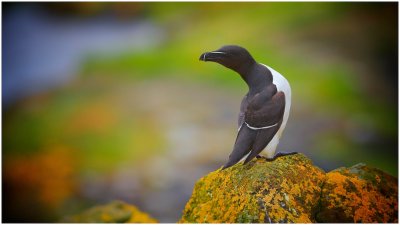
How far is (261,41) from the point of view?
3580mm

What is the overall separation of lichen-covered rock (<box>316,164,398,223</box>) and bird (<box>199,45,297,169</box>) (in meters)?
0.38

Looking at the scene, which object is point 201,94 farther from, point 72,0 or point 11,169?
point 11,169

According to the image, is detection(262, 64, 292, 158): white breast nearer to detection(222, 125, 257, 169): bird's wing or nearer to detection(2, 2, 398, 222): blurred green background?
detection(222, 125, 257, 169): bird's wing

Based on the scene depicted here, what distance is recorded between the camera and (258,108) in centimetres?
297

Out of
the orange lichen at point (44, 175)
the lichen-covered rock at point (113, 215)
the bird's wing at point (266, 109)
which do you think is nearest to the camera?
the bird's wing at point (266, 109)

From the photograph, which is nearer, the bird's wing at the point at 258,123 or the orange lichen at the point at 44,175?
the bird's wing at the point at 258,123

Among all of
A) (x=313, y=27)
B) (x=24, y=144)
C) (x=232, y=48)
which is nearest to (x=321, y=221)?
(x=232, y=48)

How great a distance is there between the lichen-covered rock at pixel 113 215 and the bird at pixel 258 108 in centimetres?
88

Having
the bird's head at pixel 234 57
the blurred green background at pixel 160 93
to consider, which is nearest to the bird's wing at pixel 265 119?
the bird's head at pixel 234 57

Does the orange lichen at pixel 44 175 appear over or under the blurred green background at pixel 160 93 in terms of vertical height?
under

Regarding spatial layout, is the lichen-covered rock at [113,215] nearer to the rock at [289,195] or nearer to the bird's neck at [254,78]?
the rock at [289,195]

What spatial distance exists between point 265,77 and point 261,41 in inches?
25.5

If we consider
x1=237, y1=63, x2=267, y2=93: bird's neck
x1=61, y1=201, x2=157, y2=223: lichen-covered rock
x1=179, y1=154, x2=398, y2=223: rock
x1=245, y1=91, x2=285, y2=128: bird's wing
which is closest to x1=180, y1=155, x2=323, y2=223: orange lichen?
x1=179, y1=154, x2=398, y2=223: rock

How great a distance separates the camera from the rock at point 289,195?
285 centimetres
